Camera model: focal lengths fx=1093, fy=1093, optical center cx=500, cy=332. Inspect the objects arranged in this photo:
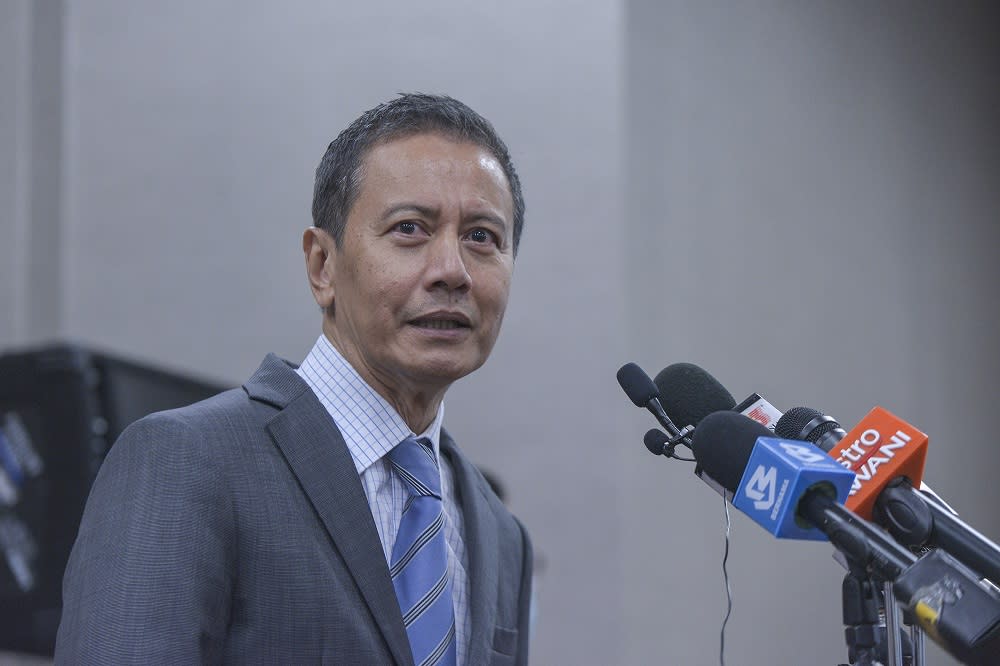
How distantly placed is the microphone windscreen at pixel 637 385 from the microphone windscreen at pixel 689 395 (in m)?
0.03

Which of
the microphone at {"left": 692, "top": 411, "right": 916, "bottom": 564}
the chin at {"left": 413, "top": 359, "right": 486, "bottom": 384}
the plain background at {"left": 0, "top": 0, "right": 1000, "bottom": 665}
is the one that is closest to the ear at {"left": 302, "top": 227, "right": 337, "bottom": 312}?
the chin at {"left": 413, "top": 359, "right": 486, "bottom": 384}

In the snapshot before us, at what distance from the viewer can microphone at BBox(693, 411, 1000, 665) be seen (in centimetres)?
82

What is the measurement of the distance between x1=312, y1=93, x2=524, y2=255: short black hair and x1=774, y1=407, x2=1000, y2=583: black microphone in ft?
2.58

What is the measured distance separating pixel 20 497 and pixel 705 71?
8.82 feet

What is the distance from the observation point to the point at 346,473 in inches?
54.1

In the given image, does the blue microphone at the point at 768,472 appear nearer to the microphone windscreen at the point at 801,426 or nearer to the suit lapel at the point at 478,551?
the microphone windscreen at the point at 801,426

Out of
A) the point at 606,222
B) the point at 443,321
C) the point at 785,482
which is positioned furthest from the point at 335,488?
the point at 606,222

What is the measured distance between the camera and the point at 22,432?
9.02 ft

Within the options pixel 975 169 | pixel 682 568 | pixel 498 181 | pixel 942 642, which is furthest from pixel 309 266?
pixel 975 169

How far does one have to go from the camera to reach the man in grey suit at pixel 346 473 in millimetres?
1213

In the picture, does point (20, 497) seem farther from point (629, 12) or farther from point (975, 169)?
point (975, 169)

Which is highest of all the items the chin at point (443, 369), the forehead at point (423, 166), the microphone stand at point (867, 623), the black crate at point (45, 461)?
the forehead at point (423, 166)

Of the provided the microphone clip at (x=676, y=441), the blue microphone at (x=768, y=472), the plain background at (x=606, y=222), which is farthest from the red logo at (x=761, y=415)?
the plain background at (x=606, y=222)

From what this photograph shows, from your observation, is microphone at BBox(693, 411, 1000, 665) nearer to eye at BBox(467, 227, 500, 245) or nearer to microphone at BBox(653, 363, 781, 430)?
microphone at BBox(653, 363, 781, 430)
